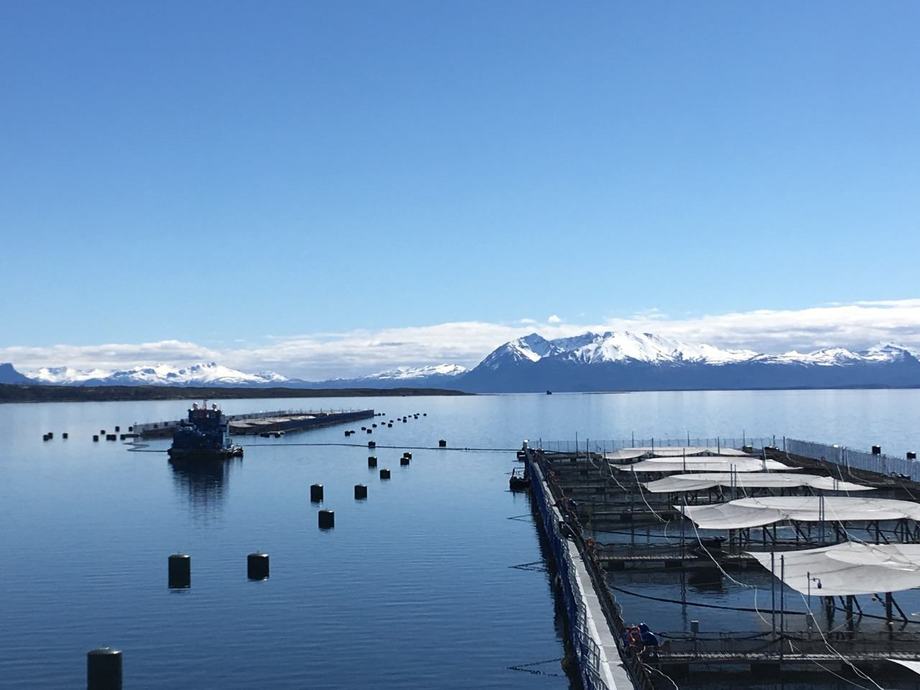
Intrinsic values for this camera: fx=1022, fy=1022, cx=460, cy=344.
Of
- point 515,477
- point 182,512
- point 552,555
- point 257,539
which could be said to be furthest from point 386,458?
point 552,555

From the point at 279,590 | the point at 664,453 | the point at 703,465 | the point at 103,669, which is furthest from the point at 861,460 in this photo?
the point at 103,669

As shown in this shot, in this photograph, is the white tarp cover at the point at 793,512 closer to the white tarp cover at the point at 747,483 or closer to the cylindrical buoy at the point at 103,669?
the white tarp cover at the point at 747,483

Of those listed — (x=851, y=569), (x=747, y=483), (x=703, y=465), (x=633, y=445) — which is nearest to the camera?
(x=851, y=569)

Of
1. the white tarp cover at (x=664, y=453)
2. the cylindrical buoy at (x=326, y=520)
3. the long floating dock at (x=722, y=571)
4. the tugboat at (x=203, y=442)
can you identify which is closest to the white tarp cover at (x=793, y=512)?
the long floating dock at (x=722, y=571)

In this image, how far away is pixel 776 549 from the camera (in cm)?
5303

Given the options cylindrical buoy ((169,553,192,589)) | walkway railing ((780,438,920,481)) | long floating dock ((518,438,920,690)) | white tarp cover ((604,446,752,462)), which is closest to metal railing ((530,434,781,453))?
walkway railing ((780,438,920,481))

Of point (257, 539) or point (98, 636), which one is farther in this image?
point (257, 539)

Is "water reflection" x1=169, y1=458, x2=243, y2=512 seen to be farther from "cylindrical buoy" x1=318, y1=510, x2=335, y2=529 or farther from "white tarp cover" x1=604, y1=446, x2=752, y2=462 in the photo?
"white tarp cover" x1=604, y1=446, x2=752, y2=462

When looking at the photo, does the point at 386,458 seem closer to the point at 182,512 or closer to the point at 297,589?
the point at 182,512

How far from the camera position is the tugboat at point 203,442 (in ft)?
458

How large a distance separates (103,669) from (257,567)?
72.1 feet

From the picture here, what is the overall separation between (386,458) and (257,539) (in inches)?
3091

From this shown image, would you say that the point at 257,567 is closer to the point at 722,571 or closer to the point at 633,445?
the point at 722,571

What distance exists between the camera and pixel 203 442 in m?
142
